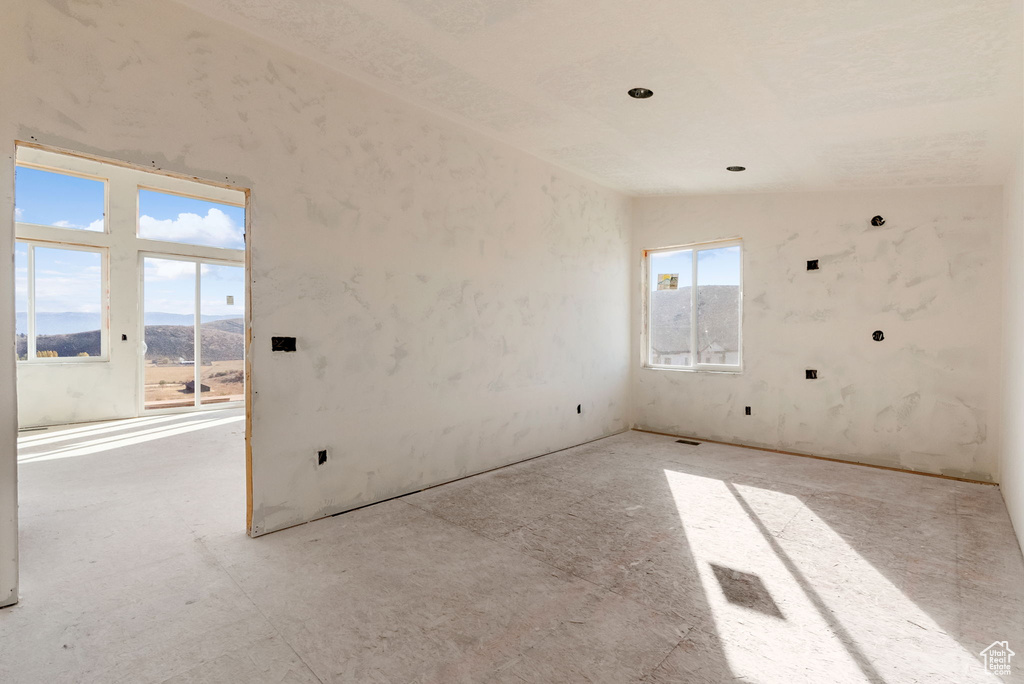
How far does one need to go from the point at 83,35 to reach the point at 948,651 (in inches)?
180

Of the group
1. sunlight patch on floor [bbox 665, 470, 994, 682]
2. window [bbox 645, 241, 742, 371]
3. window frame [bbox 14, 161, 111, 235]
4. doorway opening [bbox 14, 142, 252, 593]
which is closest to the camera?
sunlight patch on floor [bbox 665, 470, 994, 682]

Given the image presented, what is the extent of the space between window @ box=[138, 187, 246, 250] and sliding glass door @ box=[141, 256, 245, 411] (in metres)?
0.39

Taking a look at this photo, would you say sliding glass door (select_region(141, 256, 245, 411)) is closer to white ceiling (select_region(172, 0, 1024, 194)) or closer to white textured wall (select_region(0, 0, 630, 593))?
white textured wall (select_region(0, 0, 630, 593))

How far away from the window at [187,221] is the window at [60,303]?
82cm

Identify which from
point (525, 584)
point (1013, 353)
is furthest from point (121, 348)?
point (1013, 353)

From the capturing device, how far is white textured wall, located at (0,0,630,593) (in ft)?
7.68

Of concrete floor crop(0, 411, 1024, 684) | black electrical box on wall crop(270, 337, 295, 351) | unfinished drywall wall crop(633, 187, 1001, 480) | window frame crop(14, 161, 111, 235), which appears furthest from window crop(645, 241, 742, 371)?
window frame crop(14, 161, 111, 235)

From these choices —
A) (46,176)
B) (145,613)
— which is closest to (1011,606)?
(145,613)

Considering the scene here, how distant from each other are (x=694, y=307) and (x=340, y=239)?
4.21 metres

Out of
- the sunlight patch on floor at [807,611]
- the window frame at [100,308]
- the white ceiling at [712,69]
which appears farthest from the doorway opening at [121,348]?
the sunlight patch on floor at [807,611]

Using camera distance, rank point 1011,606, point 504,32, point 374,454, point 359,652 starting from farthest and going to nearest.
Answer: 1. point 374,454
2. point 504,32
3. point 1011,606
4. point 359,652

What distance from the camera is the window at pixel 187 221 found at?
7059 mm

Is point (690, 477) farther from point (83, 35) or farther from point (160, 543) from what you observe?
point (83, 35)

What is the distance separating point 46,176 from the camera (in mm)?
6293
